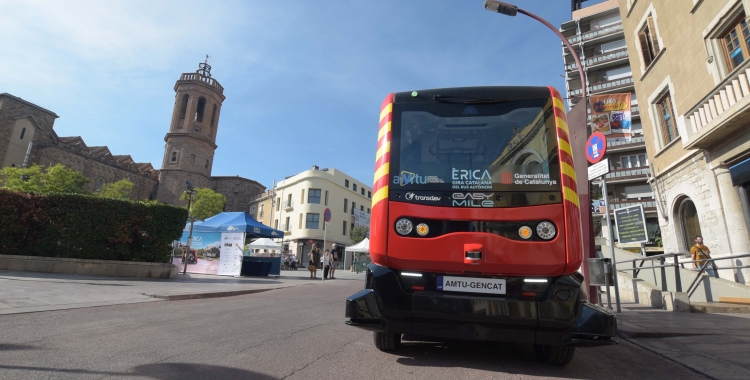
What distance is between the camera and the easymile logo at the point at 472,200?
3281mm

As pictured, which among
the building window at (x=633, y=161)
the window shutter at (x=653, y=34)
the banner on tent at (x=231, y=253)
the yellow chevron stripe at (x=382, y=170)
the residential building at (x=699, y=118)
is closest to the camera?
the yellow chevron stripe at (x=382, y=170)

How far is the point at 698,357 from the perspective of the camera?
3932 mm

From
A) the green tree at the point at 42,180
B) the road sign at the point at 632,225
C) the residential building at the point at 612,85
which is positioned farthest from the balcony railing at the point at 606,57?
the green tree at the point at 42,180

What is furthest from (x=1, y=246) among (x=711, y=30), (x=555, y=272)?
(x=711, y=30)

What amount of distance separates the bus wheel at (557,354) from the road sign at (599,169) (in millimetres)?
4637

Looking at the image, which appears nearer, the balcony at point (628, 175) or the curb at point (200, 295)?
the curb at point (200, 295)

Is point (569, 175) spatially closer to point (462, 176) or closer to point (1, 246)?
point (462, 176)

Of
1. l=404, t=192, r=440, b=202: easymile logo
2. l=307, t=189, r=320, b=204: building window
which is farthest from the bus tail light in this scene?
l=307, t=189, r=320, b=204: building window

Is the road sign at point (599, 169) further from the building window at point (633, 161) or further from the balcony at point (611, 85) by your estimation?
the balcony at point (611, 85)

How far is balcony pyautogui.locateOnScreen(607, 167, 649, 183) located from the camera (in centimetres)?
3259

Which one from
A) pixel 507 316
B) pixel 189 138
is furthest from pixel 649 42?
pixel 189 138

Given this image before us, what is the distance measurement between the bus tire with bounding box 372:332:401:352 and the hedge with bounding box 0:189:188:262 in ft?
38.8

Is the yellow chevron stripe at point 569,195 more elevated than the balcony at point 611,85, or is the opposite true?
the balcony at point 611,85

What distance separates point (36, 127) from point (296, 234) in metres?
37.8
